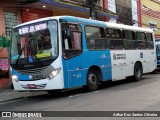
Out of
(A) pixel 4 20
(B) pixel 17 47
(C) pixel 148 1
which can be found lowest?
(B) pixel 17 47

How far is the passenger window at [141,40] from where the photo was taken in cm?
1745

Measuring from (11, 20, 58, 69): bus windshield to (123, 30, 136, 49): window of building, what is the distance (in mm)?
5324

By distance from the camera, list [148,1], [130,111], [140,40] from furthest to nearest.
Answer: [148,1] < [140,40] < [130,111]

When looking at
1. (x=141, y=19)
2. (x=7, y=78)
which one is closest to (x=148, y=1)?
(x=141, y=19)

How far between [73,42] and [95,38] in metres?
1.78

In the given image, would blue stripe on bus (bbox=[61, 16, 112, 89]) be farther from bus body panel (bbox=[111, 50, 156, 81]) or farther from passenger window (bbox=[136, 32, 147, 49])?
passenger window (bbox=[136, 32, 147, 49])

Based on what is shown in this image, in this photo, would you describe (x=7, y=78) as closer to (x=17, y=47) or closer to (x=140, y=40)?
(x=17, y=47)

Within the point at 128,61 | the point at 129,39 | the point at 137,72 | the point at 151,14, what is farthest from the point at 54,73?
the point at 151,14

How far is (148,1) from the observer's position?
39406mm

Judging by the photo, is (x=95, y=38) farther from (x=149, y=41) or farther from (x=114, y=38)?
(x=149, y=41)

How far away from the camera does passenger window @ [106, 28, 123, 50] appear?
48.6 ft

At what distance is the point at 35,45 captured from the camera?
39.1ft

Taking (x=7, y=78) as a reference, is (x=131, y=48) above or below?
above

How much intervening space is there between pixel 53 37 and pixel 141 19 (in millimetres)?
26574
